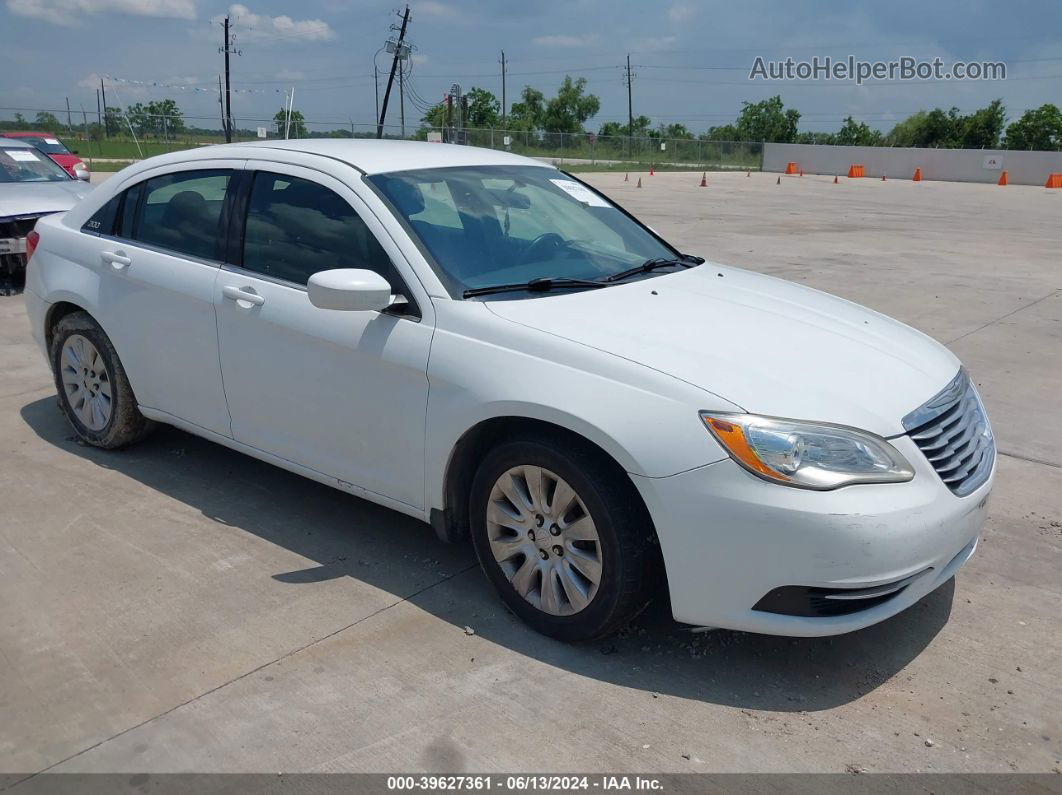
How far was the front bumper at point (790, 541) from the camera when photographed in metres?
2.92

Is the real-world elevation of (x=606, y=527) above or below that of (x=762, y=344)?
below

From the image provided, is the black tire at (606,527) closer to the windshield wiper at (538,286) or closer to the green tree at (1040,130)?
the windshield wiper at (538,286)

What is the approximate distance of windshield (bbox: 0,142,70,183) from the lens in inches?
425

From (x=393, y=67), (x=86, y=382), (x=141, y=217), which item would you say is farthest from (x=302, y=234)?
(x=393, y=67)

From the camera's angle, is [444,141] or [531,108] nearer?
[444,141]

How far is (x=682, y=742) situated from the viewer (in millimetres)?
2949

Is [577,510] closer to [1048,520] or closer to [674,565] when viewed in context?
[674,565]

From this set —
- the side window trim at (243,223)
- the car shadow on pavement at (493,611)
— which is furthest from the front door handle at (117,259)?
the car shadow on pavement at (493,611)

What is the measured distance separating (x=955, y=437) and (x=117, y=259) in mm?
3962

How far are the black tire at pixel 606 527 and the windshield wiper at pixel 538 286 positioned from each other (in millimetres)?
651

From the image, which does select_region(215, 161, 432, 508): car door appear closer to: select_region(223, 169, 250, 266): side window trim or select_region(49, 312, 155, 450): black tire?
select_region(223, 169, 250, 266): side window trim

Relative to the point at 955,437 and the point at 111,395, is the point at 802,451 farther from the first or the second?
the point at 111,395

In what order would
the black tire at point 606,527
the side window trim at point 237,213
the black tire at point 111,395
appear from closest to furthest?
the black tire at point 606,527 < the side window trim at point 237,213 < the black tire at point 111,395

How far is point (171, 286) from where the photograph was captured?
4547 mm
